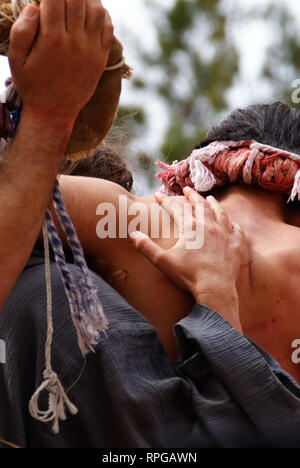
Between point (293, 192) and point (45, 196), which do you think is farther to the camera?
point (293, 192)

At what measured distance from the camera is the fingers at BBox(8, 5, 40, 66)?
Answer: 1.36 meters

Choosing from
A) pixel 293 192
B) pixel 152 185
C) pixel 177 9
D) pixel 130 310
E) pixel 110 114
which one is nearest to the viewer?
pixel 110 114

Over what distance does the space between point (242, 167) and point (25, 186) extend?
3.56 feet

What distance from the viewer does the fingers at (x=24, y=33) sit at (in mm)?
1362

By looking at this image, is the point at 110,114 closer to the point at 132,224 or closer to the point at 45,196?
the point at 45,196

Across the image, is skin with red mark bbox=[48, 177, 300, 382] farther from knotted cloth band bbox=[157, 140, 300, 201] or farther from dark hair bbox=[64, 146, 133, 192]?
dark hair bbox=[64, 146, 133, 192]

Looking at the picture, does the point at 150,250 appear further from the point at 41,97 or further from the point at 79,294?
the point at 41,97

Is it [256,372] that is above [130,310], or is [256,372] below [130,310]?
below

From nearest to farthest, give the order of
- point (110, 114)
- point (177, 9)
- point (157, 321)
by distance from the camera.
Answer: point (110, 114) → point (157, 321) → point (177, 9)

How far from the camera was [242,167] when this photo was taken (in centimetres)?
232

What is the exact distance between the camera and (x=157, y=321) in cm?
192

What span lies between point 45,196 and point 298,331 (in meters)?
0.96

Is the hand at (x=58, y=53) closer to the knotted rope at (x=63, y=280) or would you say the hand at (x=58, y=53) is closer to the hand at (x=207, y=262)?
the knotted rope at (x=63, y=280)
